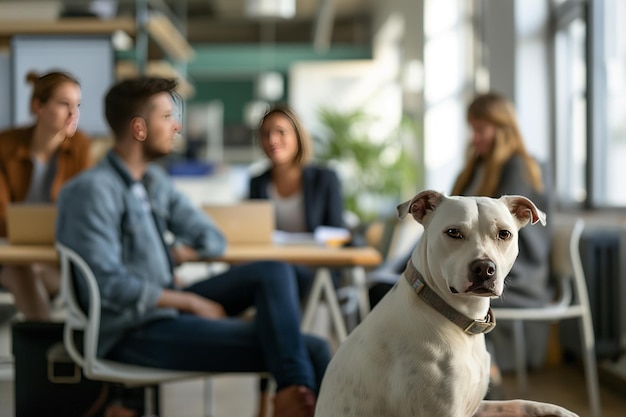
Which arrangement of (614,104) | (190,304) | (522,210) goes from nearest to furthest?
1. (522,210)
2. (190,304)
3. (614,104)

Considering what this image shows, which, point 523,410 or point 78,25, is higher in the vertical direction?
point 78,25

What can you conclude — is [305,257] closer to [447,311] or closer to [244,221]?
[244,221]

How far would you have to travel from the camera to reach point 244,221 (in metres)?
2.73

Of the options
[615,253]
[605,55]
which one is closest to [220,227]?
[615,253]

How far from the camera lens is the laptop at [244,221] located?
2682mm

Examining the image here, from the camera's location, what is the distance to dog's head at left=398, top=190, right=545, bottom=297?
73 centimetres

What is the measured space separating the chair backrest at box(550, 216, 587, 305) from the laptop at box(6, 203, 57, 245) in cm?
187

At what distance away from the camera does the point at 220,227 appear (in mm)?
2729

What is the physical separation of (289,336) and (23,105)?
91 centimetres

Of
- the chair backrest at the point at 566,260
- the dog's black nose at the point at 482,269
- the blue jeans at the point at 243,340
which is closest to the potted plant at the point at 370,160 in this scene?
the chair backrest at the point at 566,260

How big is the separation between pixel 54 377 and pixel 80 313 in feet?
0.51

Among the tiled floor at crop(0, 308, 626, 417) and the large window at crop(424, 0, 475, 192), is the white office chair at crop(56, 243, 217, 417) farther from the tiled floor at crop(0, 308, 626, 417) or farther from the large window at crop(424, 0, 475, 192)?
the large window at crop(424, 0, 475, 192)

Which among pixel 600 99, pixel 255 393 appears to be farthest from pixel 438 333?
pixel 600 99

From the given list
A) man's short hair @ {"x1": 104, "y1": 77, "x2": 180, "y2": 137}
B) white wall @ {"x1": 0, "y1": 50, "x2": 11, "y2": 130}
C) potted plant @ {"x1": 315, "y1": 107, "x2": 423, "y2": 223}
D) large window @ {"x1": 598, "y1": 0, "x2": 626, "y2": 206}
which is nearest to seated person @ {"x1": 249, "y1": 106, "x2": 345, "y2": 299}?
large window @ {"x1": 598, "y1": 0, "x2": 626, "y2": 206}
